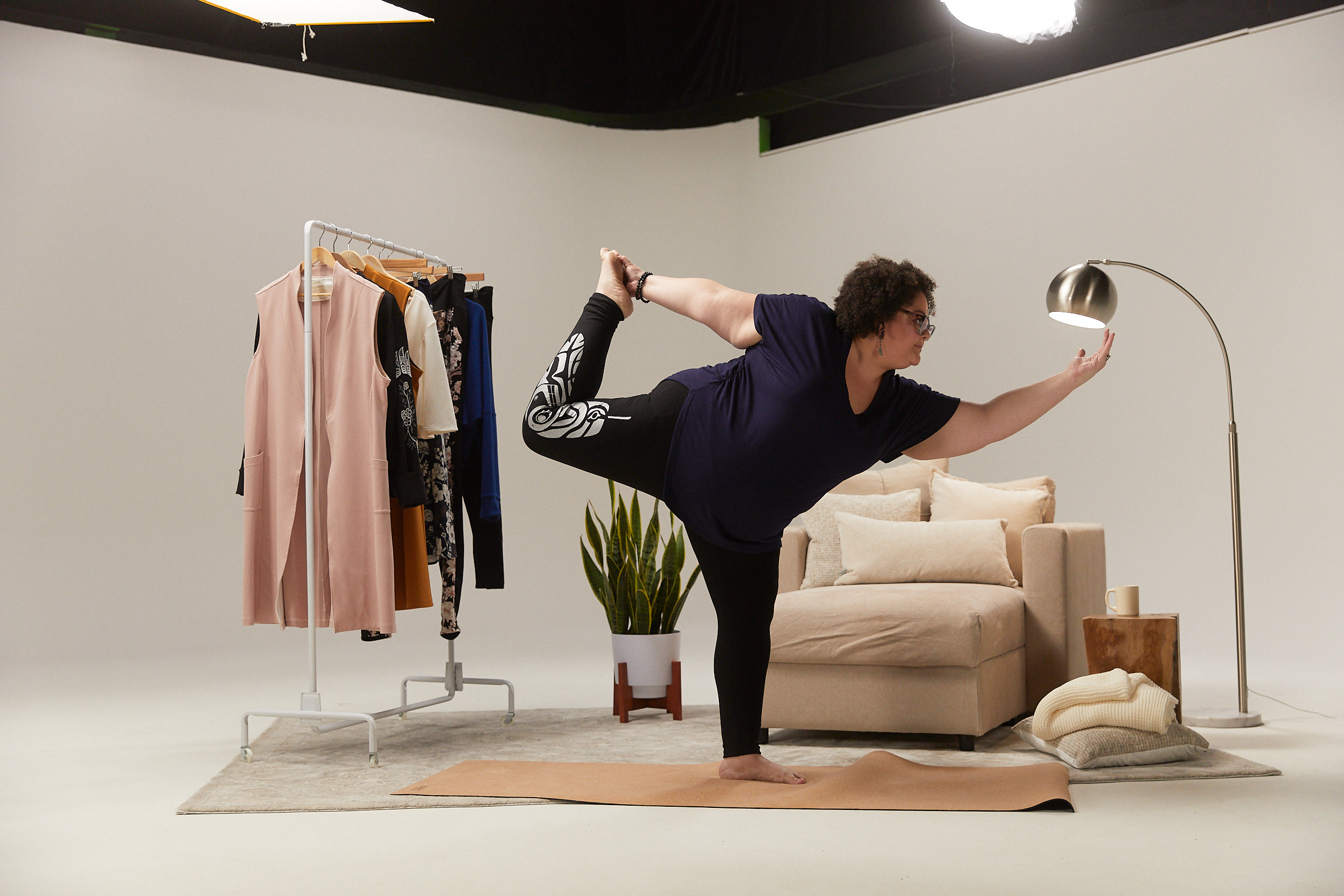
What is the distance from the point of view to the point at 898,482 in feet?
15.0

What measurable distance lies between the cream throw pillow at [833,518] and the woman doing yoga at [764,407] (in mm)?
1257

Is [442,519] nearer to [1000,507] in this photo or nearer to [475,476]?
[475,476]

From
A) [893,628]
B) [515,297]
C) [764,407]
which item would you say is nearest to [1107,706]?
[893,628]

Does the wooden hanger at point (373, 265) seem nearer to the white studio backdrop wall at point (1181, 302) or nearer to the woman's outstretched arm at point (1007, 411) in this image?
the woman's outstretched arm at point (1007, 411)

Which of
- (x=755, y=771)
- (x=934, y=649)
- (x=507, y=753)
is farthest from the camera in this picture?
(x=507, y=753)

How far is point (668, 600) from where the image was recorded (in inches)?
163

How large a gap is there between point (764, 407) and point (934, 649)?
1085 mm

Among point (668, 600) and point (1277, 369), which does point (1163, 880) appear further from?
point (1277, 369)

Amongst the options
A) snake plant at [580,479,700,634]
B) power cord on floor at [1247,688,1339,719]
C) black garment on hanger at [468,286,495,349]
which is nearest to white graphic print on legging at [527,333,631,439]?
snake plant at [580,479,700,634]

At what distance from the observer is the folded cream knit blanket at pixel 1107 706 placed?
125 inches

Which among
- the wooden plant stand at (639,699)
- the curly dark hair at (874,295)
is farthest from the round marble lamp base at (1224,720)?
the curly dark hair at (874,295)

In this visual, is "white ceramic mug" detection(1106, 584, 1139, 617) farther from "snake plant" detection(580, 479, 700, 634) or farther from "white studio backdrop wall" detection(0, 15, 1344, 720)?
"white studio backdrop wall" detection(0, 15, 1344, 720)

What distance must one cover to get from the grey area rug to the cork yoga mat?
91 millimetres

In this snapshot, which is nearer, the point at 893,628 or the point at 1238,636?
the point at 893,628
